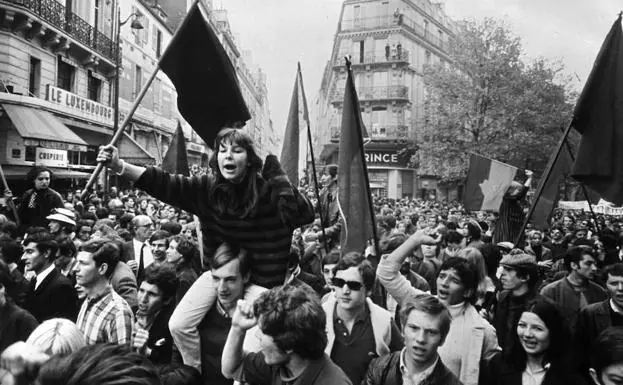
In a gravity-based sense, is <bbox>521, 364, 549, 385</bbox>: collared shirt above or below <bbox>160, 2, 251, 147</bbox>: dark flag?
below

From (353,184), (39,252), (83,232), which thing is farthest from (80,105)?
(353,184)

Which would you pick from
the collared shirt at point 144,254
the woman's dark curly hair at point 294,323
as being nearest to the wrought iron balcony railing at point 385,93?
the collared shirt at point 144,254

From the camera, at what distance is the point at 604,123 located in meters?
5.47

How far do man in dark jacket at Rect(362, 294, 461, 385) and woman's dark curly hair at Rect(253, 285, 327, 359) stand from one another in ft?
1.88

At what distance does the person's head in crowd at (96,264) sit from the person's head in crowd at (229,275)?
1186 millimetres

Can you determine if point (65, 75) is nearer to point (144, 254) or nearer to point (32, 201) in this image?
point (32, 201)

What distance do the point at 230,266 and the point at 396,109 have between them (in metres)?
40.0

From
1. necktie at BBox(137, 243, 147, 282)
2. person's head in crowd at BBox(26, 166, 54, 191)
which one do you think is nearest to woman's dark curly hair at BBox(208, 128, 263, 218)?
necktie at BBox(137, 243, 147, 282)

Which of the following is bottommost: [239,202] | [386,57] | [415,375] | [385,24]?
[415,375]

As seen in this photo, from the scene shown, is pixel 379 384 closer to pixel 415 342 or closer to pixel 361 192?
pixel 415 342

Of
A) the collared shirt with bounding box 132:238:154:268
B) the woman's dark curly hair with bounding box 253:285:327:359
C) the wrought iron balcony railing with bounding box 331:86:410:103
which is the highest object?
the wrought iron balcony railing with bounding box 331:86:410:103

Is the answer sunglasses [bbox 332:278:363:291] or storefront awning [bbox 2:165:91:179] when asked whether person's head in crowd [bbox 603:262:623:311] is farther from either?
storefront awning [bbox 2:165:91:179]

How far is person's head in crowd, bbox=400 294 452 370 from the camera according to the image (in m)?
2.80

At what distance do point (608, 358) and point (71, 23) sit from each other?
77.0 ft
